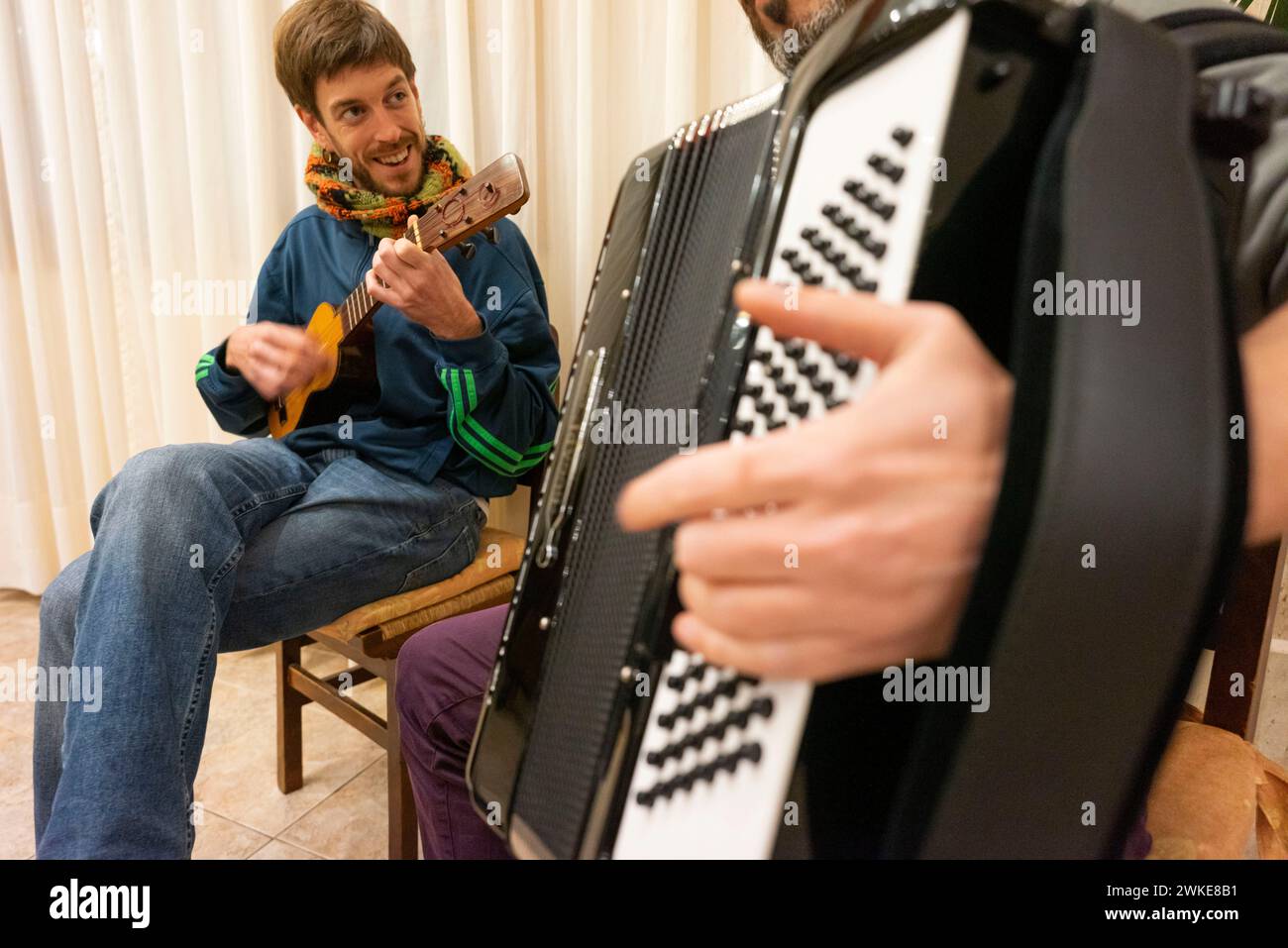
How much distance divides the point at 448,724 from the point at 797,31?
35.4 inches

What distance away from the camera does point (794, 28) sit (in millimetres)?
910

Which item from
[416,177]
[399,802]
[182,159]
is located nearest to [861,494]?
[399,802]

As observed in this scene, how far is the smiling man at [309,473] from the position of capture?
871mm

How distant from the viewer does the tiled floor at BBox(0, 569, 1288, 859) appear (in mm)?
1270

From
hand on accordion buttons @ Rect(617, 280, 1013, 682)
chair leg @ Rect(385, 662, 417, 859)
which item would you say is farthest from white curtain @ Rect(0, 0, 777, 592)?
hand on accordion buttons @ Rect(617, 280, 1013, 682)

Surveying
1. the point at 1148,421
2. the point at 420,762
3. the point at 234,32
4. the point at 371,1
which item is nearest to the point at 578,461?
the point at 1148,421

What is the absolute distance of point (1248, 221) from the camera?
45 cm

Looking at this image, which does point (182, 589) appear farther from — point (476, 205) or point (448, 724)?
point (476, 205)

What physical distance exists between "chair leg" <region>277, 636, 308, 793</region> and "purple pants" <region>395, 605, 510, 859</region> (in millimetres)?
530

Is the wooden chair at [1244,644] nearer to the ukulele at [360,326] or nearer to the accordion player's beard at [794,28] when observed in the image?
the accordion player's beard at [794,28]

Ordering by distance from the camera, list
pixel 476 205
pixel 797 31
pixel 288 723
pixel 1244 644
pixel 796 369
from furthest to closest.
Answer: pixel 288 723, pixel 476 205, pixel 797 31, pixel 1244 644, pixel 796 369

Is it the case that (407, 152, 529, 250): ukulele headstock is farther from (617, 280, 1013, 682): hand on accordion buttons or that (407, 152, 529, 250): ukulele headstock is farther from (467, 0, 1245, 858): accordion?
(617, 280, 1013, 682): hand on accordion buttons

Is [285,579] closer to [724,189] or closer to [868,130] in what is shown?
[724,189]

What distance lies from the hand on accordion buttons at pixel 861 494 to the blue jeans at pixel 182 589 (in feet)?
2.58
